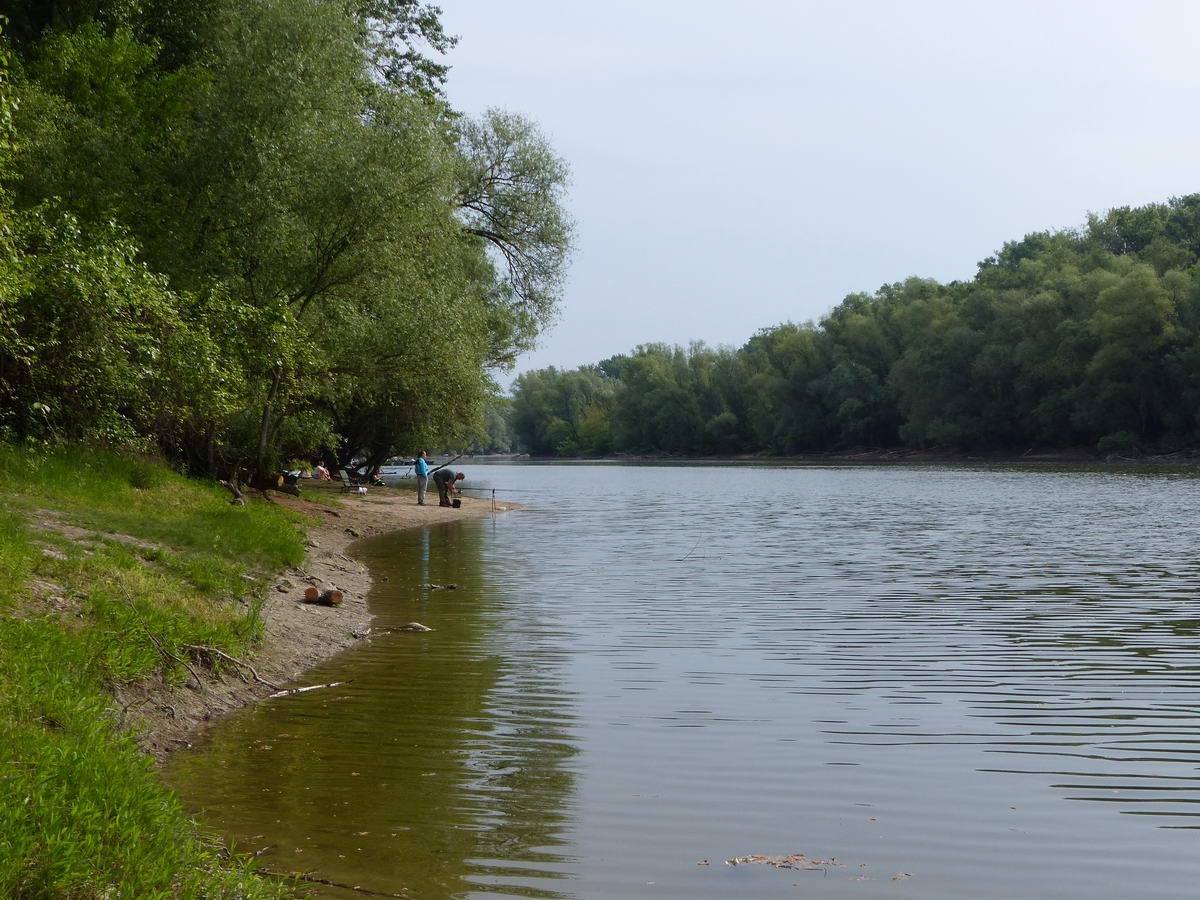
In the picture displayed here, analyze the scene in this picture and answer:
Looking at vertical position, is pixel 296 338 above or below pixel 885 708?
above

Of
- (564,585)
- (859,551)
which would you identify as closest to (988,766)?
(564,585)

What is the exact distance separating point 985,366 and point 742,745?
317 ft

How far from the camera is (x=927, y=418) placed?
111 meters

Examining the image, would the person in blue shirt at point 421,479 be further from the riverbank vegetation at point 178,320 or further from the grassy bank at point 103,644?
the grassy bank at point 103,644

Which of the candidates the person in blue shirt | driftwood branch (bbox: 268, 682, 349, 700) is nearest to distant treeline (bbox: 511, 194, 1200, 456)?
the person in blue shirt

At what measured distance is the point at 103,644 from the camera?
30.0 ft

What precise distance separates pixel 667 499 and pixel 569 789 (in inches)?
1695

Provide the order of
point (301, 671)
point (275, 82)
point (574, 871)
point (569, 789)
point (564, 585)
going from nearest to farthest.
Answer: point (574, 871) → point (569, 789) → point (301, 671) → point (564, 585) → point (275, 82)

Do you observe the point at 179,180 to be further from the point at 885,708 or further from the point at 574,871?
the point at 574,871

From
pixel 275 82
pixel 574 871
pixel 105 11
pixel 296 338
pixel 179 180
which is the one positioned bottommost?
pixel 574 871

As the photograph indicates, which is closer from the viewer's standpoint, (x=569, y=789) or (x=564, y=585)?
(x=569, y=789)

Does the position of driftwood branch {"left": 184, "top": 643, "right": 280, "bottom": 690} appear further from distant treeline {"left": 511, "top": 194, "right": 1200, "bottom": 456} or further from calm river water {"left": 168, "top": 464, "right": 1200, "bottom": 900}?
distant treeline {"left": 511, "top": 194, "right": 1200, "bottom": 456}

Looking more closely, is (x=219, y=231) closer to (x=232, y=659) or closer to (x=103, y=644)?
(x=232, y=659)

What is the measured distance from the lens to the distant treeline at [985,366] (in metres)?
86.4
